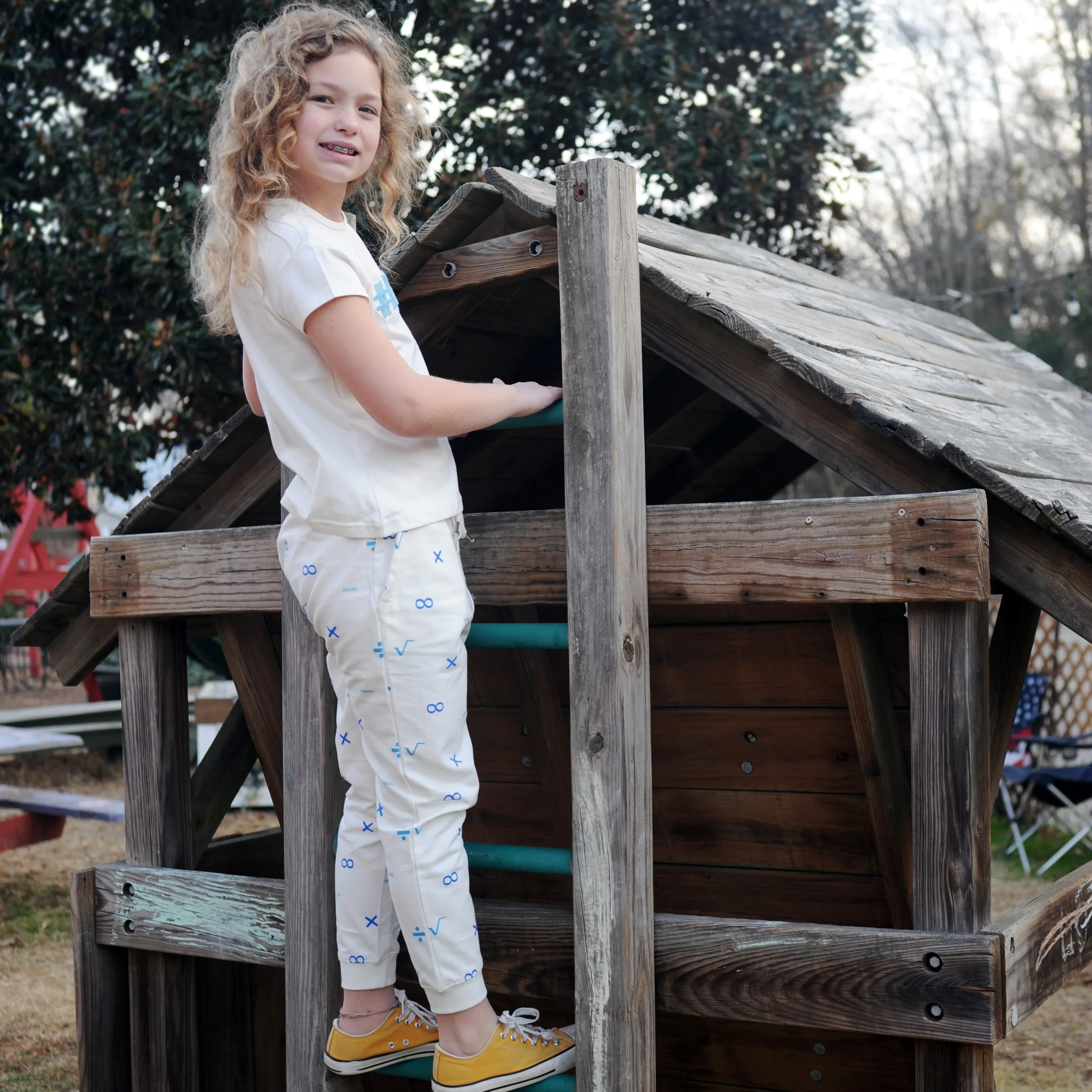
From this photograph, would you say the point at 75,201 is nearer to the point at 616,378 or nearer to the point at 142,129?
the point at 142,129

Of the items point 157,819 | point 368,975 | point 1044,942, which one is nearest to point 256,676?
point 157,819

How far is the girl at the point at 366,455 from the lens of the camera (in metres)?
2.07

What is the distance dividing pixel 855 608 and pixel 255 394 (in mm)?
1259

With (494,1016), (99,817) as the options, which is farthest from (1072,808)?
(494,1016)

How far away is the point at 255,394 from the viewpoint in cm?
254

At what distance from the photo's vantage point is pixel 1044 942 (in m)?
2.26

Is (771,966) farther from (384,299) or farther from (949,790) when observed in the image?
(384,299)

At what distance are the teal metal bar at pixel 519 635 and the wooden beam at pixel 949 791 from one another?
612 mm

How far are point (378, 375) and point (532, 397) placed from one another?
1.22 ft

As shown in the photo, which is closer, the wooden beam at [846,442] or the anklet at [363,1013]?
the wooden beam at [846,442]

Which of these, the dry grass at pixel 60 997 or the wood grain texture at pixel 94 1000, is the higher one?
the wood grain texture at pixel 94 1000

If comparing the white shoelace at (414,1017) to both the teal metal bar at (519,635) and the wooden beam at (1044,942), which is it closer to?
the teal metal bar at (519,635)

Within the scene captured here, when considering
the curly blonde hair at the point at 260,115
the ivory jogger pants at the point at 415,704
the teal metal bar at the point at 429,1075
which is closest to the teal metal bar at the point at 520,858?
the ivory jogger pants at the point at 415,704

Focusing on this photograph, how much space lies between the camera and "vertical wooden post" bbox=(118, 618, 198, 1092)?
2953mm
